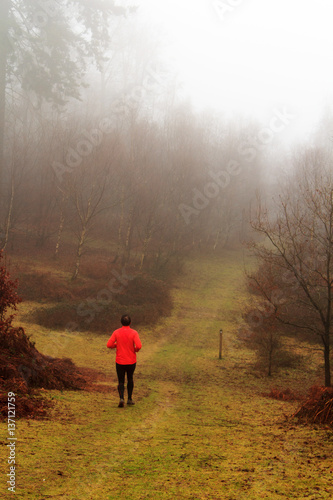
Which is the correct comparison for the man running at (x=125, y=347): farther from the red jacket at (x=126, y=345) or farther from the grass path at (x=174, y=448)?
the grass path at (x=174, y=448)

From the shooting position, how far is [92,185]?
21.5 m

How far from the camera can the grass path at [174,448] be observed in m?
3.43

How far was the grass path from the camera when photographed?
3.43 metres

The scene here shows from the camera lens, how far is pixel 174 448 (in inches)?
186

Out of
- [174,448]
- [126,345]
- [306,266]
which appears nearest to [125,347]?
[126,345]

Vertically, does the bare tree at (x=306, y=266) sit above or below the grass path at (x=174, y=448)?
above

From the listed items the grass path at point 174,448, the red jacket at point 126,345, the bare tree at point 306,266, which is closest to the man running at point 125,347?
the red jacket at point 126,345

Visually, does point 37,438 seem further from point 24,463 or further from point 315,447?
point 315,447

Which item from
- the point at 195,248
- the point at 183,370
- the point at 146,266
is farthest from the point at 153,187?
the point at 183,370

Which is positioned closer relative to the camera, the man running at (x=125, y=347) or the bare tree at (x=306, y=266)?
the man running at (x=125, y=347)

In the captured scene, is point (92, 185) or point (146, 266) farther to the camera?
point (146, 266)

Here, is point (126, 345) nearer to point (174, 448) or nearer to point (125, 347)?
point (125, 347)

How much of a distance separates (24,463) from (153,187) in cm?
2307

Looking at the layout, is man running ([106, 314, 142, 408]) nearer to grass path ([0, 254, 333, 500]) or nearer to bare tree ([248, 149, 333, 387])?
grass path ([0, 254, 333, 500])
